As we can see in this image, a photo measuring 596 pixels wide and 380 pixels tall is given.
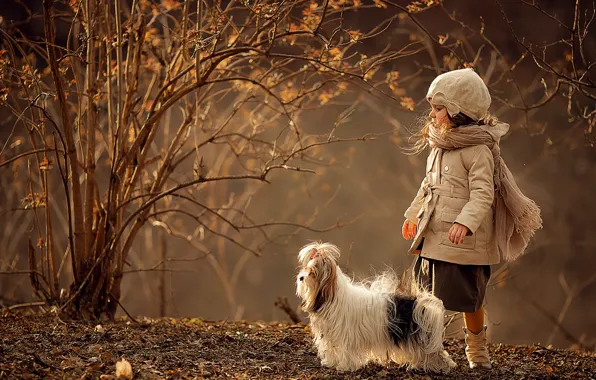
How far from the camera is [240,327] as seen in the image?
211 inches

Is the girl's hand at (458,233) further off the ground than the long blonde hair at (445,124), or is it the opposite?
the long blonde hair at (445,124)

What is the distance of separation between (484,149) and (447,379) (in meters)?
1.21

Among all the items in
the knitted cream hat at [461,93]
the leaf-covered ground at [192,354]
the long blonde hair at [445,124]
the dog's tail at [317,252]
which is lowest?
the leaf-covered ground at [192,354]

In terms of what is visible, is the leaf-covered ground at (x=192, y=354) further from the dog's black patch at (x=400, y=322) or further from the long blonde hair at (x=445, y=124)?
the long blonde hair at (x=445, y=124)

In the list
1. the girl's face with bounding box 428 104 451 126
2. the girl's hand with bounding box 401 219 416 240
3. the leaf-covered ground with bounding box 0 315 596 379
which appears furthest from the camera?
the girl's hand with bounding box 401 219 416 240

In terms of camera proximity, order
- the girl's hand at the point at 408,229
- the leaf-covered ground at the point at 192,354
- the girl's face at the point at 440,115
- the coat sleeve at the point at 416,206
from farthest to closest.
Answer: the girl's hand at the point at 408,229
the coat sleeve at the point at 416,206
the girl's face at the point at 440,115
the leaf-covered ground at the point at 192,354

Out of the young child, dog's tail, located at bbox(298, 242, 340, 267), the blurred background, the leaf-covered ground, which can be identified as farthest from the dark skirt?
the blurred background

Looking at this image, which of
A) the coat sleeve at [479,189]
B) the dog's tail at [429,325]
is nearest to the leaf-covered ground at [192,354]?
the dog's tail at [429,325]

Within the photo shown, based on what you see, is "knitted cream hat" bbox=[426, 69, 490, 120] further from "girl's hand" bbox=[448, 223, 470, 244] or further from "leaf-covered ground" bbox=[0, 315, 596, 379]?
"leaf-covered ground" bbox=[0, 315, 596, 379]

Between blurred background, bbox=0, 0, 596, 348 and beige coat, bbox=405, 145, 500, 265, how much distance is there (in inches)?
244

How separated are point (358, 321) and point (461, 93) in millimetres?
1324

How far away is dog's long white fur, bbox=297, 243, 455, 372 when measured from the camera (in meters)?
3.83

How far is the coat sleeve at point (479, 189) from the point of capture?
379cm

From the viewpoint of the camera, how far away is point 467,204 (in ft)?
12.6
